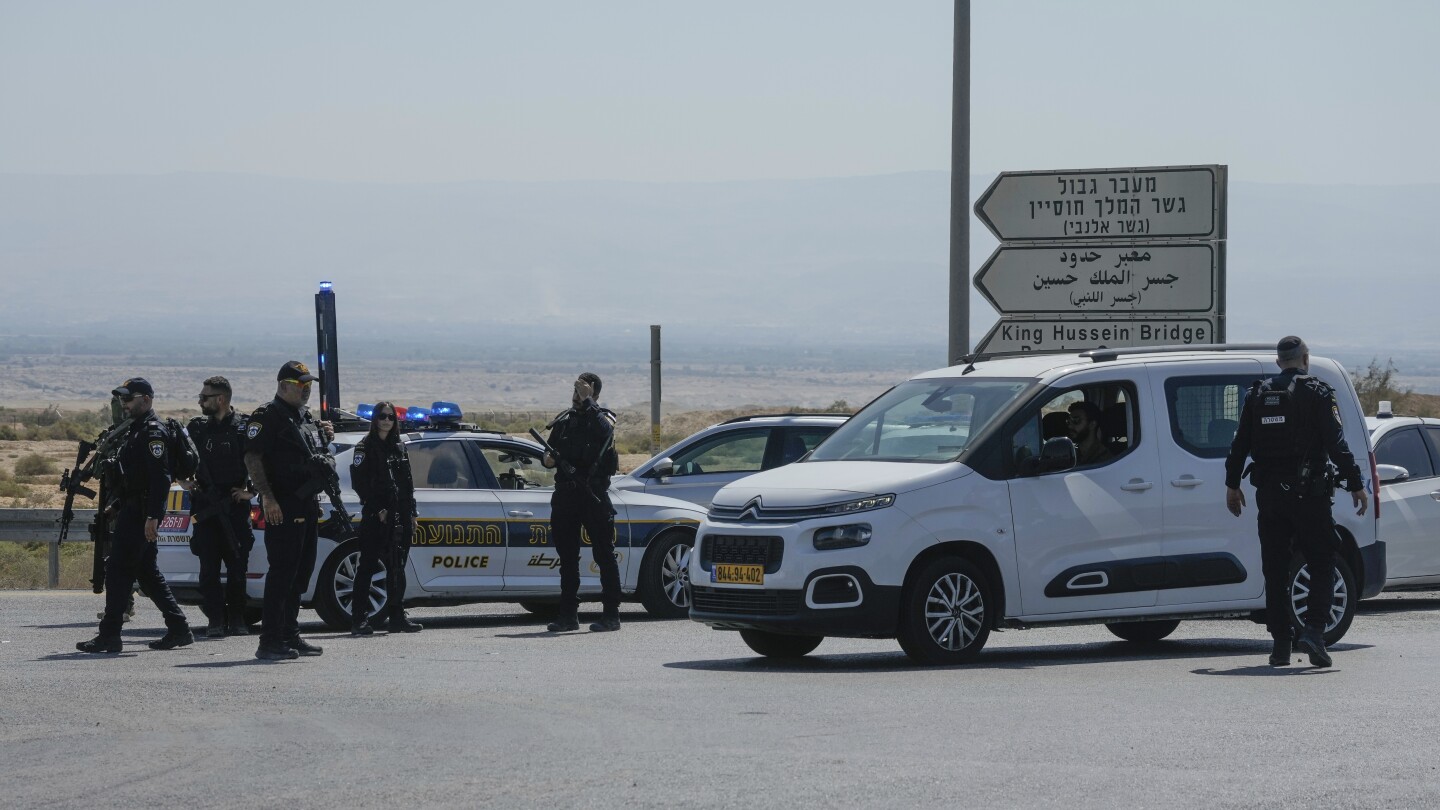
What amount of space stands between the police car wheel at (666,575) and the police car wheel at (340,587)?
221 centimetres

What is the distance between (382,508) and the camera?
1366 cm

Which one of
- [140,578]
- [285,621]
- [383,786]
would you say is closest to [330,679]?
[285,621]

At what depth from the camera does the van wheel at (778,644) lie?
1216 cm

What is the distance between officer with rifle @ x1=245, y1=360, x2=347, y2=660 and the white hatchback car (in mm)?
1493

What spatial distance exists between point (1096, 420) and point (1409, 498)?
4.72 m

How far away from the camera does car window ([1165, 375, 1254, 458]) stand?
1221cm

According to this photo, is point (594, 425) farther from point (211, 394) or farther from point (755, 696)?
point (755, 696)

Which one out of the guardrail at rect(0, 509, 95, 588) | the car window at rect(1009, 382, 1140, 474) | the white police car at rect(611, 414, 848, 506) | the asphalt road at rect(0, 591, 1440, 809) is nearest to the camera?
the asphalt road at rect(0, 591, 1440, 809)

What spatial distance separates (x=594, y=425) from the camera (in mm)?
14195

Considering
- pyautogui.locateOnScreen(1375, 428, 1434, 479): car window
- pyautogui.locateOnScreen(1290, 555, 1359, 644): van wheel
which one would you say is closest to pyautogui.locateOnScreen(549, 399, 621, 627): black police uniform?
pyautogui.locateOnScreen(1290, 555, 1359, 644): van wheel

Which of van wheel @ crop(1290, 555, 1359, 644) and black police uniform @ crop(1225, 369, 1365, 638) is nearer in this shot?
black police uniform @ crop(1225, 369, 1365, 638)

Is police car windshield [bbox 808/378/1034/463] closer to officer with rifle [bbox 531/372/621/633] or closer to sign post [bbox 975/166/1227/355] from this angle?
officer with rifle [bbox 531/372/621/633]

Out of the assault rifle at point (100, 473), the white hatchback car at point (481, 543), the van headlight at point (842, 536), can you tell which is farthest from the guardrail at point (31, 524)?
the van headlight at point (842, 536)

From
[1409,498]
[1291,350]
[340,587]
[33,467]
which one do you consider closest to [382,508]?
[340,587]
